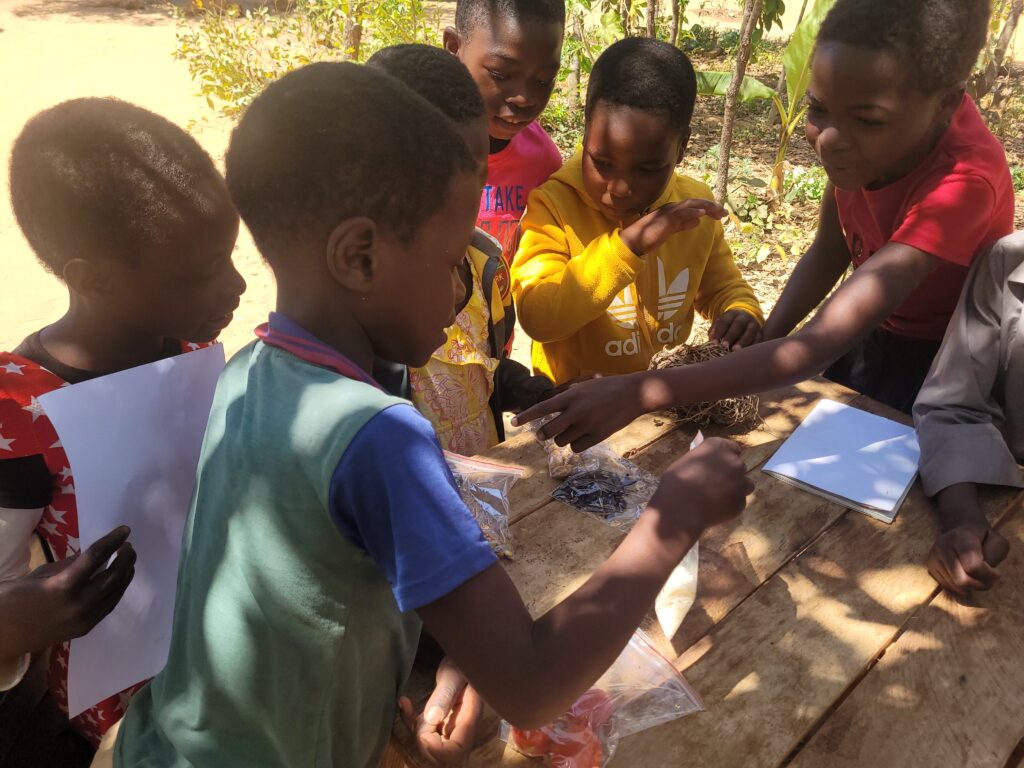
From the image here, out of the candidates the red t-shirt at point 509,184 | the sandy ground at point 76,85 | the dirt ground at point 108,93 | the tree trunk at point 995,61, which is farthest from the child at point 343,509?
the tree trunk at point 995,61

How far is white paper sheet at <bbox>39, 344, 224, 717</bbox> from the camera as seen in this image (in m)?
1.26

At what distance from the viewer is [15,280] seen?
5.29 metres

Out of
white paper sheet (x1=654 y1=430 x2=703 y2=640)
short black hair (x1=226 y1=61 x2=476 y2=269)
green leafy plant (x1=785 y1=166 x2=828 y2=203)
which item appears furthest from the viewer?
green leafy plant (x1=785 y1=166 x2=828 y2=203)

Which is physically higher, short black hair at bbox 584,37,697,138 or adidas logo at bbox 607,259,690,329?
short black hair at bbox 584,37,697,138

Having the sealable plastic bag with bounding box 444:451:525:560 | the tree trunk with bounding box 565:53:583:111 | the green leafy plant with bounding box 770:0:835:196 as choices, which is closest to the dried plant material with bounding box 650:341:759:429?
the sealable plastic bag with bounding box 444:451:525:560

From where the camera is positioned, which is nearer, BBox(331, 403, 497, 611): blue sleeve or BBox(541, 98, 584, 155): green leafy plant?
BBox(331, 403, 497, 611): blue sleeve

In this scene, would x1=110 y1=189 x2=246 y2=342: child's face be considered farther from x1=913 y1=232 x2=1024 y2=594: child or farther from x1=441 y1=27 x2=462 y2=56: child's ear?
x1=913 y1=232 x2=1024 y2=594: child

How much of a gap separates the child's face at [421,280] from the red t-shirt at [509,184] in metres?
1.56

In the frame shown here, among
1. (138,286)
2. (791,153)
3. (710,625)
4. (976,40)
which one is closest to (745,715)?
(710,625)

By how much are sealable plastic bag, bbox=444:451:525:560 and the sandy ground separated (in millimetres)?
3315

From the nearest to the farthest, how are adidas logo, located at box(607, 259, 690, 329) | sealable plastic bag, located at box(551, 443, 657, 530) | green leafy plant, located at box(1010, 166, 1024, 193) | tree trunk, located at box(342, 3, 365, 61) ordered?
1. sealable plastic bag, located at box(551, 443, 657, 530)
2. adidas logo, located at box(607, 259, 690, 329)
3. tree trunk, located at box(342, 3, 365, 61)
4. green leafy plant, located at box(1010, 166, 1024, 193)

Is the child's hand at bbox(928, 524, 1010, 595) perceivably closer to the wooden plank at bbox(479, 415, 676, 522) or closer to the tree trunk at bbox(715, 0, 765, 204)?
the wooden plank at bbox(479, 415, 676, 522)

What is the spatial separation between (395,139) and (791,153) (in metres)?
6.95

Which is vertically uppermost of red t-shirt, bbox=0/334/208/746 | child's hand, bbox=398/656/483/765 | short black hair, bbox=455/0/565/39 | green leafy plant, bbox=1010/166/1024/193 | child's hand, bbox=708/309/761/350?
short black hair, bbox=455/0/565/39
